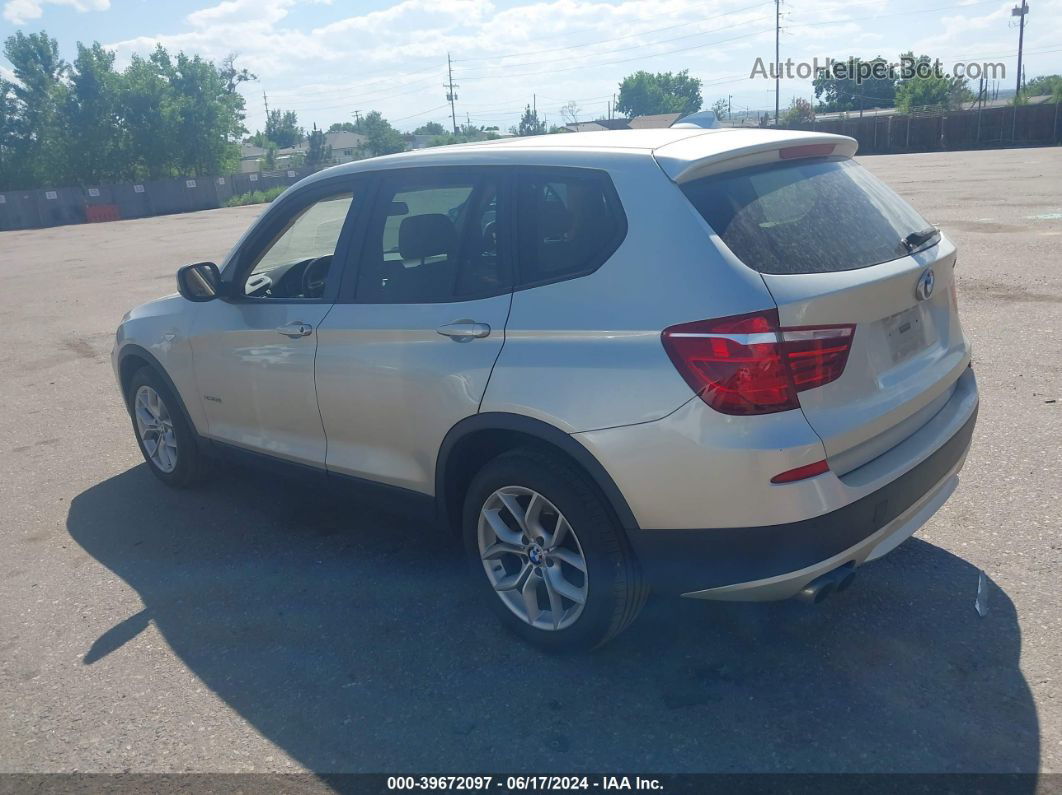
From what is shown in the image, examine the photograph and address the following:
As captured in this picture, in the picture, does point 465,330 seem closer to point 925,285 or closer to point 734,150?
point 734,150

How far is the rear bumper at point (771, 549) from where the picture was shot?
2.79 metres

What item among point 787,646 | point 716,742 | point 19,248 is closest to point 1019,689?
point 787,646

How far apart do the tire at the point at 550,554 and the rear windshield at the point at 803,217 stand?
98cm

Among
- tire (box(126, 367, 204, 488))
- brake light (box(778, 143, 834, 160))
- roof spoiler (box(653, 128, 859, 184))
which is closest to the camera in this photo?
roof spoiler (box(653, 128, 859, 184))

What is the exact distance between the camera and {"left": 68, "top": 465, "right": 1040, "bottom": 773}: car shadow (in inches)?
113

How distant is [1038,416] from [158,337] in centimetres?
528

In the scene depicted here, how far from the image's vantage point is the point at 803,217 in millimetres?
3115

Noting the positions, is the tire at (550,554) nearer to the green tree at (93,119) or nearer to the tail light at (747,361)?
the tail light at (747,361)

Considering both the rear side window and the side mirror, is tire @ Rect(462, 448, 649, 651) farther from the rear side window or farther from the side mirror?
the side mirror

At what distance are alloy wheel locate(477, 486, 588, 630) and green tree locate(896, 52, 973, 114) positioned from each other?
6806 centimetres

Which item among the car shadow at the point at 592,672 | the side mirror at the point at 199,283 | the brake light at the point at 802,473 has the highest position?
the side mirror at the point at 199,283

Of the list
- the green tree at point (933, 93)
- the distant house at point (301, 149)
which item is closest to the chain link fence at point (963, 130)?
the green tree at point (933, 93)

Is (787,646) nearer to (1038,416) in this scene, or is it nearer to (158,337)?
(1038,416)

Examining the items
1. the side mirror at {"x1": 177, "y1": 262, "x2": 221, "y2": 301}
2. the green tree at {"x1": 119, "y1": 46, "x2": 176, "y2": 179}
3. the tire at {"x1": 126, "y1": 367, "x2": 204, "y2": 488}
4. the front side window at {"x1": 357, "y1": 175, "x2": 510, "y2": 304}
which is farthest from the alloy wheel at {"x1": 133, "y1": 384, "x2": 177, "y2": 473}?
the green tree at {"x1": 119, "y1": 46, "x2": 176, "y2": 179}
